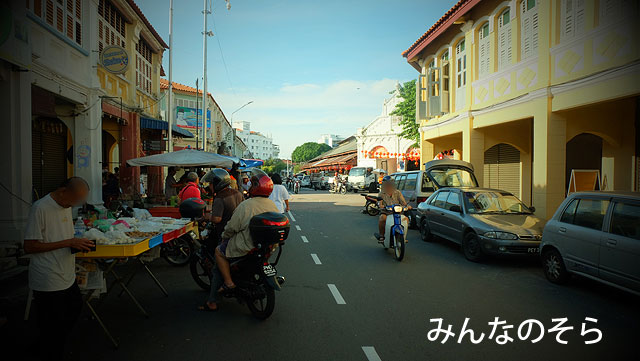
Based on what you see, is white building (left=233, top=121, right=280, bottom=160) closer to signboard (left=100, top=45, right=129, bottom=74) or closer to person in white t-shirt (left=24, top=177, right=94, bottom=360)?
signboard (left=100, top=45, right=129, bottom=74)

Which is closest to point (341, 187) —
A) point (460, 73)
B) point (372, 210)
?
point (372, 210)

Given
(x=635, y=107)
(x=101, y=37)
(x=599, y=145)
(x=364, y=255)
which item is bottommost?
Result: (x=364, y=255)

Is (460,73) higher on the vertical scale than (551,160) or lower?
higher

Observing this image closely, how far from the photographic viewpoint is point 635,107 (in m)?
12.2

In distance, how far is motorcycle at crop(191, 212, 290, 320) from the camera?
4785 millimetres

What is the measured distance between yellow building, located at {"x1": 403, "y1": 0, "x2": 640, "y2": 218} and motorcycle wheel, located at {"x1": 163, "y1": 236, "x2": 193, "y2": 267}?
387 inches

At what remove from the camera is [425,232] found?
11297 mm

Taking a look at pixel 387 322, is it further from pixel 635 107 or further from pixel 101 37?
pixel 101 37

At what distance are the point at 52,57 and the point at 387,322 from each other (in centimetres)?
973

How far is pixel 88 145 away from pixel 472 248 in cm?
1062

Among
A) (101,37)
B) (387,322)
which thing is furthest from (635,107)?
(101,37)

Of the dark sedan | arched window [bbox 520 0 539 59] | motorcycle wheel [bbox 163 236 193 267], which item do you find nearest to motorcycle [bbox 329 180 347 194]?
arched window [bbox 520 0 539 59]

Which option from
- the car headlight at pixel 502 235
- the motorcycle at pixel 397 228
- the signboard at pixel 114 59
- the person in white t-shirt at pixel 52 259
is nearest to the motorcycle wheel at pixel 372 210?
the motorcycle at pixel 397 228

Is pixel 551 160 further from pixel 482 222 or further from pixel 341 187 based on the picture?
pixel 341 187
